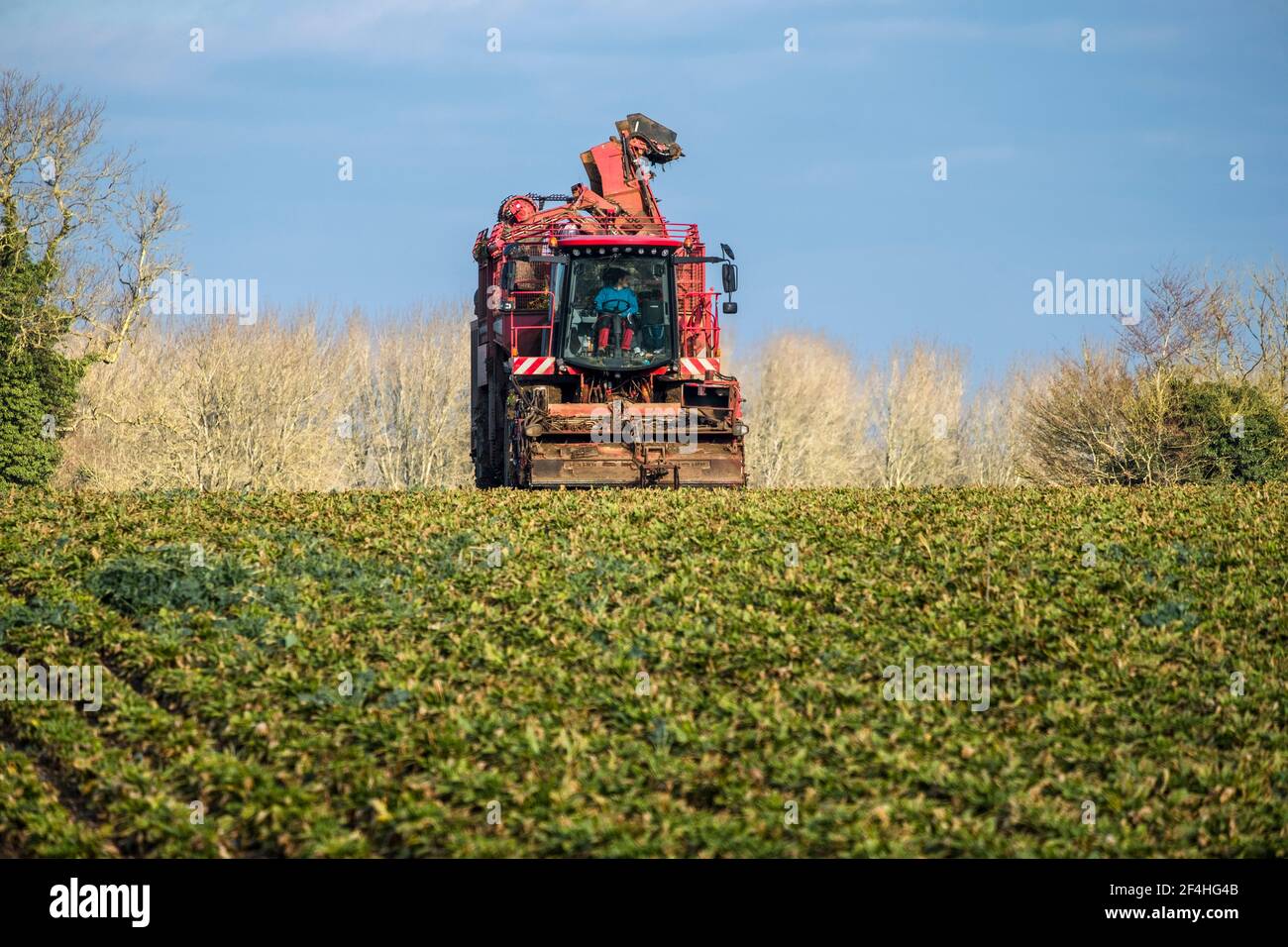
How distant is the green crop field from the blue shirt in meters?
7.95

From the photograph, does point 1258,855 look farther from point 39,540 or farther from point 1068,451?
point 1068,451

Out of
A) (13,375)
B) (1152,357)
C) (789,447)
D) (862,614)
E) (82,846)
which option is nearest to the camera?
(82,846)

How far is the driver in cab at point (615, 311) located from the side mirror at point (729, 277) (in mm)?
1638

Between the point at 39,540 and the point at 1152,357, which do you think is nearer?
the point at 39,540

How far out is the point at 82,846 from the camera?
8156mm

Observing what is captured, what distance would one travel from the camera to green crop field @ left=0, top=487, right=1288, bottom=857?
802 centimetres

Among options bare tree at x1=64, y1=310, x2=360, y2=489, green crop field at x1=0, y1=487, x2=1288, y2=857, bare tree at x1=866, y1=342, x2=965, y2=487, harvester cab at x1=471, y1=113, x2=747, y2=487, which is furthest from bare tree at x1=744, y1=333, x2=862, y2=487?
green crop field at x1=0, y1=487, x2=1288, y2=857

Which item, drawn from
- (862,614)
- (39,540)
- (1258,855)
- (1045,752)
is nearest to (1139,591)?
(862,614)

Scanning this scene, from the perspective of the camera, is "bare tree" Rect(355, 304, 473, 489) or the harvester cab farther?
"bare tree" Rect(355, 304, 473, 489)

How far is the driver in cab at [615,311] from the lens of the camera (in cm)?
2191

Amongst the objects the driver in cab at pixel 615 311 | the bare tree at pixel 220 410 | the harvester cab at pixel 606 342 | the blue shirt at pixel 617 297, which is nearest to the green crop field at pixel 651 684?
the harvester cab at pixel 606 342

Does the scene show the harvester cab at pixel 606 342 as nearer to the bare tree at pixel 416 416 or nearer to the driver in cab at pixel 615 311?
the driver in cab at pixel 615 311

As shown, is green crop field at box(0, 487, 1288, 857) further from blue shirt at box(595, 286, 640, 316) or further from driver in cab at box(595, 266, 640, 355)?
blue shirt at box(595, 286, 640, 316)
